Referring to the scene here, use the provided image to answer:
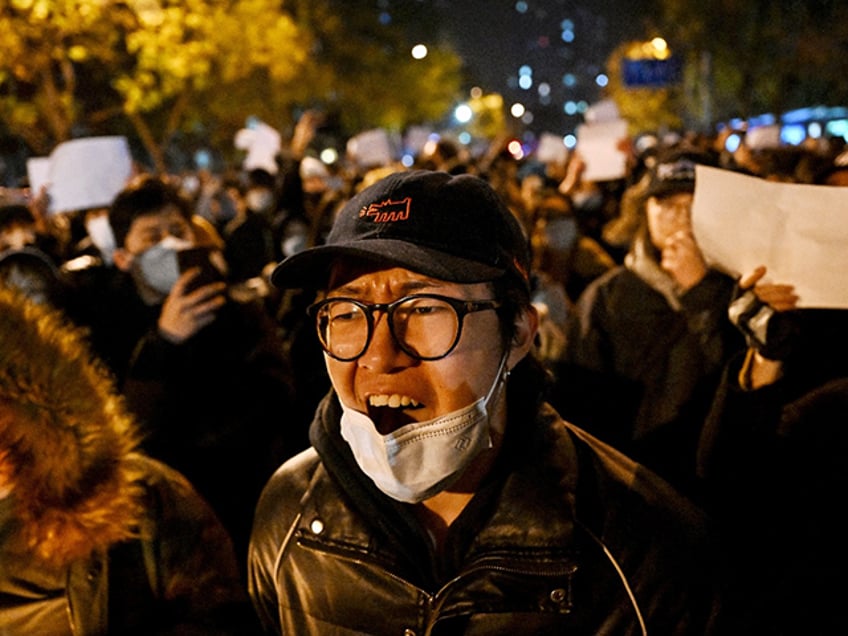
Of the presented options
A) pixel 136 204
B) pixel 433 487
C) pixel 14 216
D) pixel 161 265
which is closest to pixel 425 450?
pixel 433 487

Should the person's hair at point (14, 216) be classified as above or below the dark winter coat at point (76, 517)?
above

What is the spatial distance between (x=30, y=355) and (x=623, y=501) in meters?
1.45

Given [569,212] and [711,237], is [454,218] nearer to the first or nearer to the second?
[711,237]

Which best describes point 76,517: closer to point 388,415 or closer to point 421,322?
point 388,415

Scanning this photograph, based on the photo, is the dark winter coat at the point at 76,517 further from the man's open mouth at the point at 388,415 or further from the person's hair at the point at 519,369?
the person's hair at the point at 519,369

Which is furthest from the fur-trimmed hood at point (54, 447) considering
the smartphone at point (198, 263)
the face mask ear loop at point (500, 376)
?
the smartphone at point (198, 263)

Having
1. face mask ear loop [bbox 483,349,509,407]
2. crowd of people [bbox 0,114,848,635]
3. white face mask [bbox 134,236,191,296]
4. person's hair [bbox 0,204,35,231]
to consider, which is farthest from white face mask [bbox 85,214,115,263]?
face mask ear loop [bbox 483,349,509,407]

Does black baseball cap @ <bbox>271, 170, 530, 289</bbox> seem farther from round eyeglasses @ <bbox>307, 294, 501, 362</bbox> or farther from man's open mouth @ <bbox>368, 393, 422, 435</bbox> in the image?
man's open mouth @ <bbox>368, 393, 422, 435</bbox>

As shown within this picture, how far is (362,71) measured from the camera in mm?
36969

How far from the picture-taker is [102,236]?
554 cm

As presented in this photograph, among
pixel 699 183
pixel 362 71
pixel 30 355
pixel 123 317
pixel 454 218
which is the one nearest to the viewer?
pixel 454 218

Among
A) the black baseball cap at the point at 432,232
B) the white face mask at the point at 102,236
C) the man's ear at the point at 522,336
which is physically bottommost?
the white face mask at the point at 102,236

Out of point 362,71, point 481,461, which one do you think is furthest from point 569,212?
point 362,71

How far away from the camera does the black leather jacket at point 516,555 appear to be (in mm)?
1677
